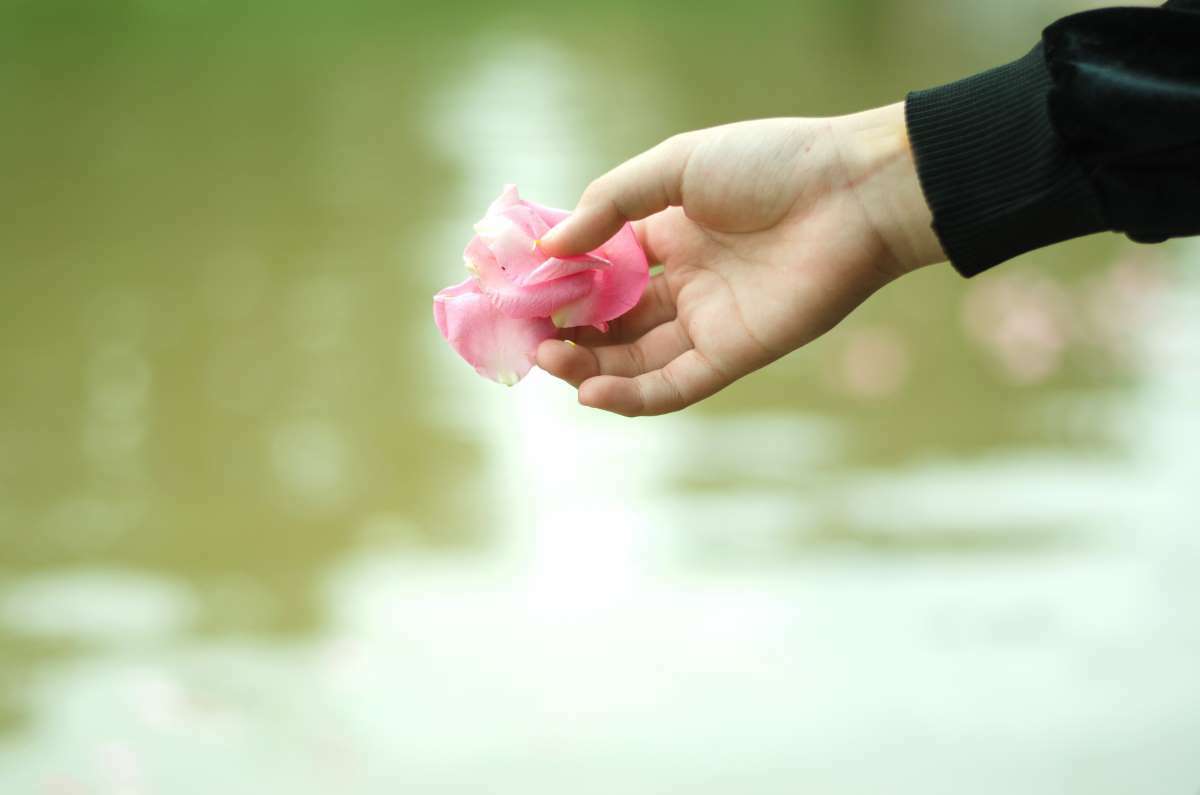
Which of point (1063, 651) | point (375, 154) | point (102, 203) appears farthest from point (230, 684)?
point (375, 154)

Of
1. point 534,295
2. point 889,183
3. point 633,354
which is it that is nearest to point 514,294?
point 534,295

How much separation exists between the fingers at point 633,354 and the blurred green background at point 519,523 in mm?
694

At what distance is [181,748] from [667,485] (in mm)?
761

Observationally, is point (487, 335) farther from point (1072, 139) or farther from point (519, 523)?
point (519, 523)

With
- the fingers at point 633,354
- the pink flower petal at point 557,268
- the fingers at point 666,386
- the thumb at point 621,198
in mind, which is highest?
the thumb at point 621,198

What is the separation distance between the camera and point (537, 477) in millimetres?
2010

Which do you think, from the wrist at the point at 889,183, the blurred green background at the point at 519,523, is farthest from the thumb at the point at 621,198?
the blurred green background at the point at 519,523

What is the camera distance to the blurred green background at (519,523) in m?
1.57

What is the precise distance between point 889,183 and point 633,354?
8.3 inches

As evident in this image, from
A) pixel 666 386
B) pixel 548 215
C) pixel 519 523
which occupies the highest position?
pixel 519 523

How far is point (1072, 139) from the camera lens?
85cm

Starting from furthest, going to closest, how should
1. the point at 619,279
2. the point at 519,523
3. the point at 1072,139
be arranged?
the point at 519,523
the point at 619,279
the point at 1072,139

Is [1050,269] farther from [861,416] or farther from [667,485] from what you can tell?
[667,485]

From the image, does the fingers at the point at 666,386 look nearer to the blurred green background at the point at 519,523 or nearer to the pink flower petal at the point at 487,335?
the pink flower petal at the point at 487,335
